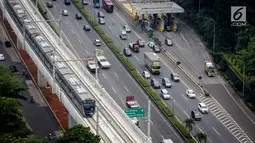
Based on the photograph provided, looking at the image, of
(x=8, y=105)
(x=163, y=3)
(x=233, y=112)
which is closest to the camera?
(x=8, y=105)

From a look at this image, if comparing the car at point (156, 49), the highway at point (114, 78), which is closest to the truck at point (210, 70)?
the car at point (156, 49)

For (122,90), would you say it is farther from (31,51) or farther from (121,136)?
(121,136)

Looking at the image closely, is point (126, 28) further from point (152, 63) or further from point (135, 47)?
point (152, 63)

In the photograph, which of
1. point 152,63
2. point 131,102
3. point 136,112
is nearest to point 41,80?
point 131,102

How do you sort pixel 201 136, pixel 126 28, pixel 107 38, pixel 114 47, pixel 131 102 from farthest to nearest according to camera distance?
pixel 126 28 < pixel 107 38 < pixel 114 47 < pixel 131 102 < pixel 201 136

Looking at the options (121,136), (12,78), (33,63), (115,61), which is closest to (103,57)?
(115,61)

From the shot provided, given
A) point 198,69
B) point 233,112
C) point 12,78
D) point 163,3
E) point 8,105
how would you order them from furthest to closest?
1. point 163,3
2. point 198,69
3. point 233,112
4. point 12,78
5. point 8,105

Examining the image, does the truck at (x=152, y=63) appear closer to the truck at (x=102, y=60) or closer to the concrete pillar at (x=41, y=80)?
the truck at (x=102, y=60)

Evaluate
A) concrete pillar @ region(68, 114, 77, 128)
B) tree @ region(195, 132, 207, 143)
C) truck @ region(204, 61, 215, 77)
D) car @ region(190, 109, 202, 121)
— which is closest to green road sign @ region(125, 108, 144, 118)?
concrete pillar @ region(68, 114, 77, 128)
